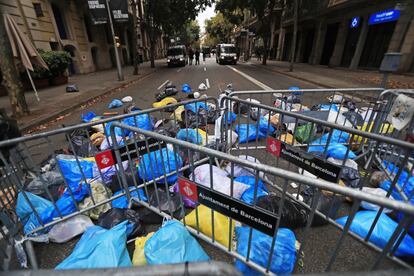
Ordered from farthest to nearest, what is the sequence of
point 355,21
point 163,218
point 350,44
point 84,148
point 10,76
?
1. point 350,44
2. point 355,21
3. point 10,76
4. point 84,148
5. point 163,218

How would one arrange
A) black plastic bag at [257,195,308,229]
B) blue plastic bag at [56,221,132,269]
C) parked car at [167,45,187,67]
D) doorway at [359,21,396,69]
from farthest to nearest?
parked car at [167,45,187,67] < doorway at [359,21,396,69] < black plastic bag at [257,195,308,229] < blue plastic bag at [56,221,132,269]

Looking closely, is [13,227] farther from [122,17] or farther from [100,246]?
[122,17]

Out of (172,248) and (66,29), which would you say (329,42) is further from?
(172,248)

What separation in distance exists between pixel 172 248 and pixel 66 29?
2091cm

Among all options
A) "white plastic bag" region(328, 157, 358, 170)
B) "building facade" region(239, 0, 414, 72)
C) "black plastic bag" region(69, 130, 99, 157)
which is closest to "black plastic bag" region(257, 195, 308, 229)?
"white plastic bag" region(328, 157, 358, 170)

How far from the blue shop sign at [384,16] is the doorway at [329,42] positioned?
5114mm

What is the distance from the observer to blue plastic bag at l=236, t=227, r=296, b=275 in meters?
1.64

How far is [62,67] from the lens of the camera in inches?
450

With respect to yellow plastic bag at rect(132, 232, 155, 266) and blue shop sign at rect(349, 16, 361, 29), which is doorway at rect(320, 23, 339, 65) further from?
yellow plastic bag at rect(132, 232, 155, 266)

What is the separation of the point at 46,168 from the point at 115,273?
308 centimetres

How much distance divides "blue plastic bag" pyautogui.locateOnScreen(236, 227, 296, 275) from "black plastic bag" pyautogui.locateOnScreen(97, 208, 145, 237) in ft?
Answer: 3.44

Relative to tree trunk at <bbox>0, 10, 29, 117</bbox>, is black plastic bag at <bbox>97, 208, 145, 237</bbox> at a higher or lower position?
lower

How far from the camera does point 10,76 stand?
5.59 m

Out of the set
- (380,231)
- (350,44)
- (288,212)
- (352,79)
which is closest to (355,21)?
(350,44)
